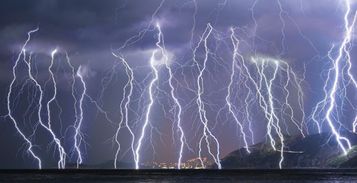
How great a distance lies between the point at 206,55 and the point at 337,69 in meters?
14.9

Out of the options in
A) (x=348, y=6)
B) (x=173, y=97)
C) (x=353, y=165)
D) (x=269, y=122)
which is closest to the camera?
(x=348, y=6)

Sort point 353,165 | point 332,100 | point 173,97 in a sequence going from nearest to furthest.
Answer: point 173,97
point 332,100
point 353,165

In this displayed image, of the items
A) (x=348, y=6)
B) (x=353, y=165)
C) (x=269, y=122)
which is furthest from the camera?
(x=353, y=165)

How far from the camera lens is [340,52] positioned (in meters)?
64.6

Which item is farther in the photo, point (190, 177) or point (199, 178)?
point (190, 177)

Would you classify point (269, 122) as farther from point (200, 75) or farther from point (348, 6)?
point (348, 6)

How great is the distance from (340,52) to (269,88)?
9060 mm

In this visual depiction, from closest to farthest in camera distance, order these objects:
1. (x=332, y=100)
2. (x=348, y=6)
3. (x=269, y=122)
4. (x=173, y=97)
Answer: (x=348, y=6), (x=173, y=97), (x=332, y=100), (x=269, y=122)

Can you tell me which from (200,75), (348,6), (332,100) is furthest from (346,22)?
(200,75)

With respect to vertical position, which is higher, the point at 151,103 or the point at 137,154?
the point at 151,103

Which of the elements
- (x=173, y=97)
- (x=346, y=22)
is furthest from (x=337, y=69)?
(x=173, y=97)

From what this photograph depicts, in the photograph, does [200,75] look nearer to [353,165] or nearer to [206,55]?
[206,55]

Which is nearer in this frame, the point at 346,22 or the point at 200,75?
the point at 346,22

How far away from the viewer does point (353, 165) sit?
199750mm
